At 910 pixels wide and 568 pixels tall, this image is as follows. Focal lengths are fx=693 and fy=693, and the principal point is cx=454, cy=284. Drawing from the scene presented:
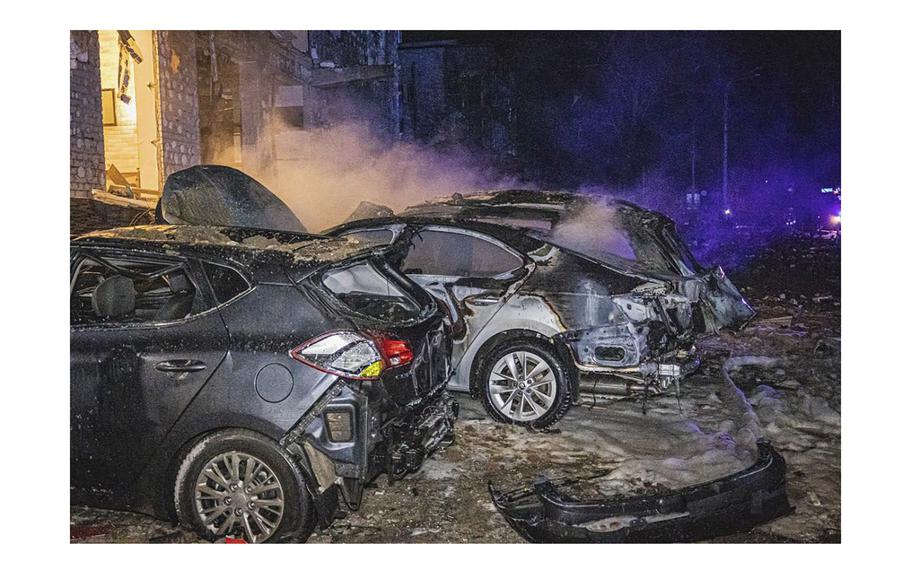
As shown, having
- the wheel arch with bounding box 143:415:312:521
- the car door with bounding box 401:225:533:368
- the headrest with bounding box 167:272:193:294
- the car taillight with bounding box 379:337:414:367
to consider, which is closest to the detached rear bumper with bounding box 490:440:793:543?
the car taillight with bounding box 379:337:414:367

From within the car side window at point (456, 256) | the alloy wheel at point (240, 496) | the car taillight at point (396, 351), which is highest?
the car side window at point (456, 256)

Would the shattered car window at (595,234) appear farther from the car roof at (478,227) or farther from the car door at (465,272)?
the car door at (465,272)

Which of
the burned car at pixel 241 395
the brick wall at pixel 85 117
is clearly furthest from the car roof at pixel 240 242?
the brick wall at pixel 85 117

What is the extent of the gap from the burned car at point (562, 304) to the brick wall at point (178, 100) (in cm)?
689

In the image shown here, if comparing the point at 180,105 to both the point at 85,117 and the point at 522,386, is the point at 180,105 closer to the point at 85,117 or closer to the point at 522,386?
the point at 85,117

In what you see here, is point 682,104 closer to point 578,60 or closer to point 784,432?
point 578,60

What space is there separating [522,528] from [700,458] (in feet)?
5.31

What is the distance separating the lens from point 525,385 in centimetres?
572

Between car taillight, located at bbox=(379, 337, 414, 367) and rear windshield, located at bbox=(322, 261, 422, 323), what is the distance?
0.34 meters

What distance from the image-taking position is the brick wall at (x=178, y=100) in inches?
456

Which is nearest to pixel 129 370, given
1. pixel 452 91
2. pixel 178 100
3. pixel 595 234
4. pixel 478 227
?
pixel 478 227

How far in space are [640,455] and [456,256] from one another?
2258 mm

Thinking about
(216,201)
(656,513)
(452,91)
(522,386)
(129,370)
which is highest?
(452,91)
